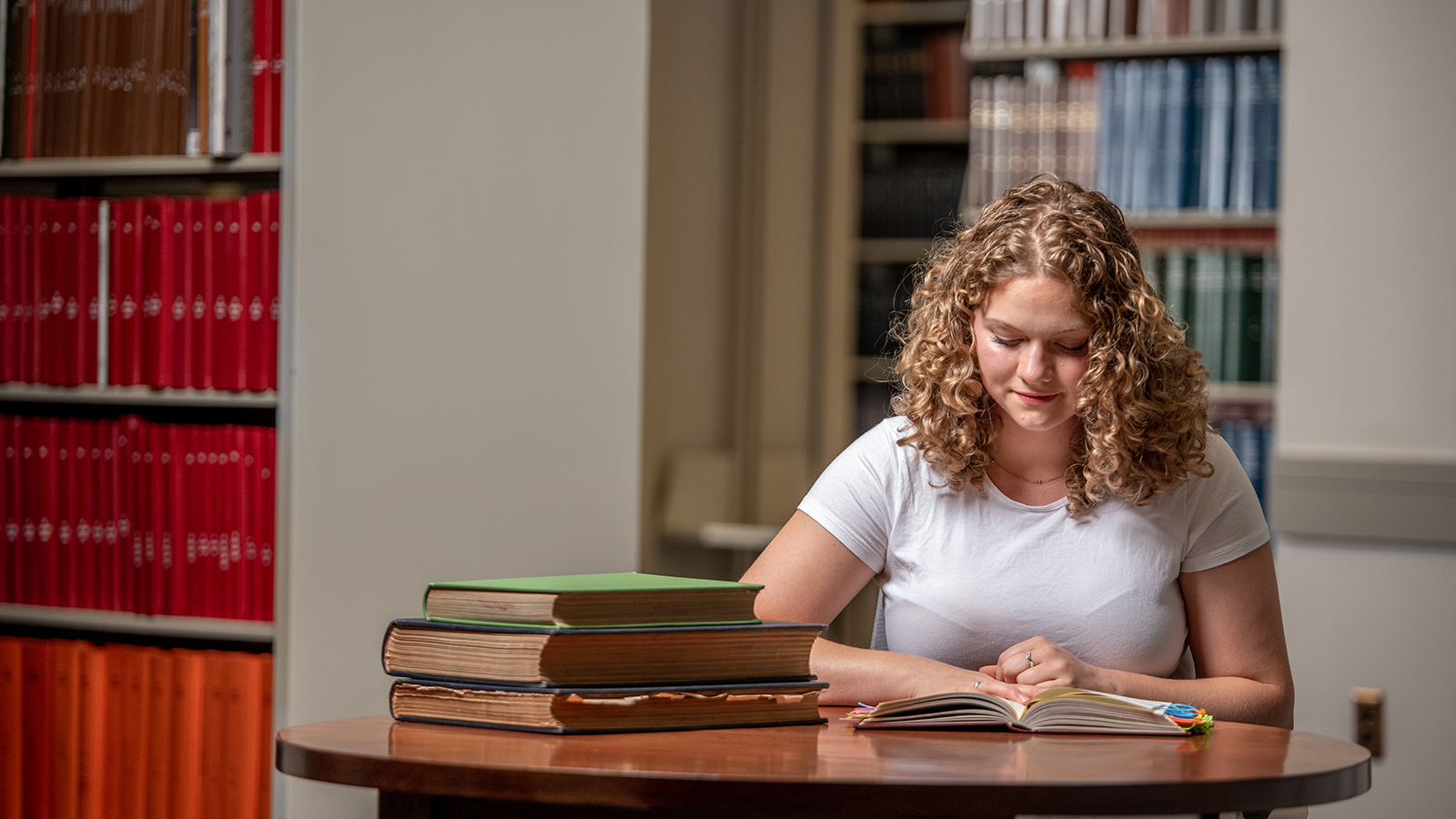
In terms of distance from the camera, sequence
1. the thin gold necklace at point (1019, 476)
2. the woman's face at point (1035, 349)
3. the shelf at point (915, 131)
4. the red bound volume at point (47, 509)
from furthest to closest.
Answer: the shelf at point (915, 131) < the red bound volume at point (47, 509) < the thin gold necklace at point (1019, 476) < the woman's face at point (1035, 349)

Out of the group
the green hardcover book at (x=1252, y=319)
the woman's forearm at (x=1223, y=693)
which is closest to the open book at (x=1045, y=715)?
the woman's forearm at (x=1223, y=693)

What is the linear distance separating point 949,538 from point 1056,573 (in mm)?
119

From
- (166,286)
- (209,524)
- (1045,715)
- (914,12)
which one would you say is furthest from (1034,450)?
(914,12)

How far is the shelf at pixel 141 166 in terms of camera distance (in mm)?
2445

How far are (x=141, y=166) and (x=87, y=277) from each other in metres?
0.24

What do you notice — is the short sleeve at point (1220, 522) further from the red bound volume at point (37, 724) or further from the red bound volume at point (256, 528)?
the red bound volume at point (37, 724)

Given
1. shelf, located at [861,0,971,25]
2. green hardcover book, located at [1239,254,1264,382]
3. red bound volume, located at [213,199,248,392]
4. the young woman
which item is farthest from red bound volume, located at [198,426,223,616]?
green hardcover book, located at [1239,254,1264,382]

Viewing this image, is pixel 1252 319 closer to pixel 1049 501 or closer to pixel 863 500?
pixel 1049 501

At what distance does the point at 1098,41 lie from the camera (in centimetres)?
257

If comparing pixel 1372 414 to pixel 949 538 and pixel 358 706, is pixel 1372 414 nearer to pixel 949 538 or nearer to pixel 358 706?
pixel 949 538

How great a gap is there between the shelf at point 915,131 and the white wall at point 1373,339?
3.16 feet

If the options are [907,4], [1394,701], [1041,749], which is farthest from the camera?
[907,4]

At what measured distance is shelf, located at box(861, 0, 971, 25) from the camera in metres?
3.28

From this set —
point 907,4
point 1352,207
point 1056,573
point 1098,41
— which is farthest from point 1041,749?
point 907,4
